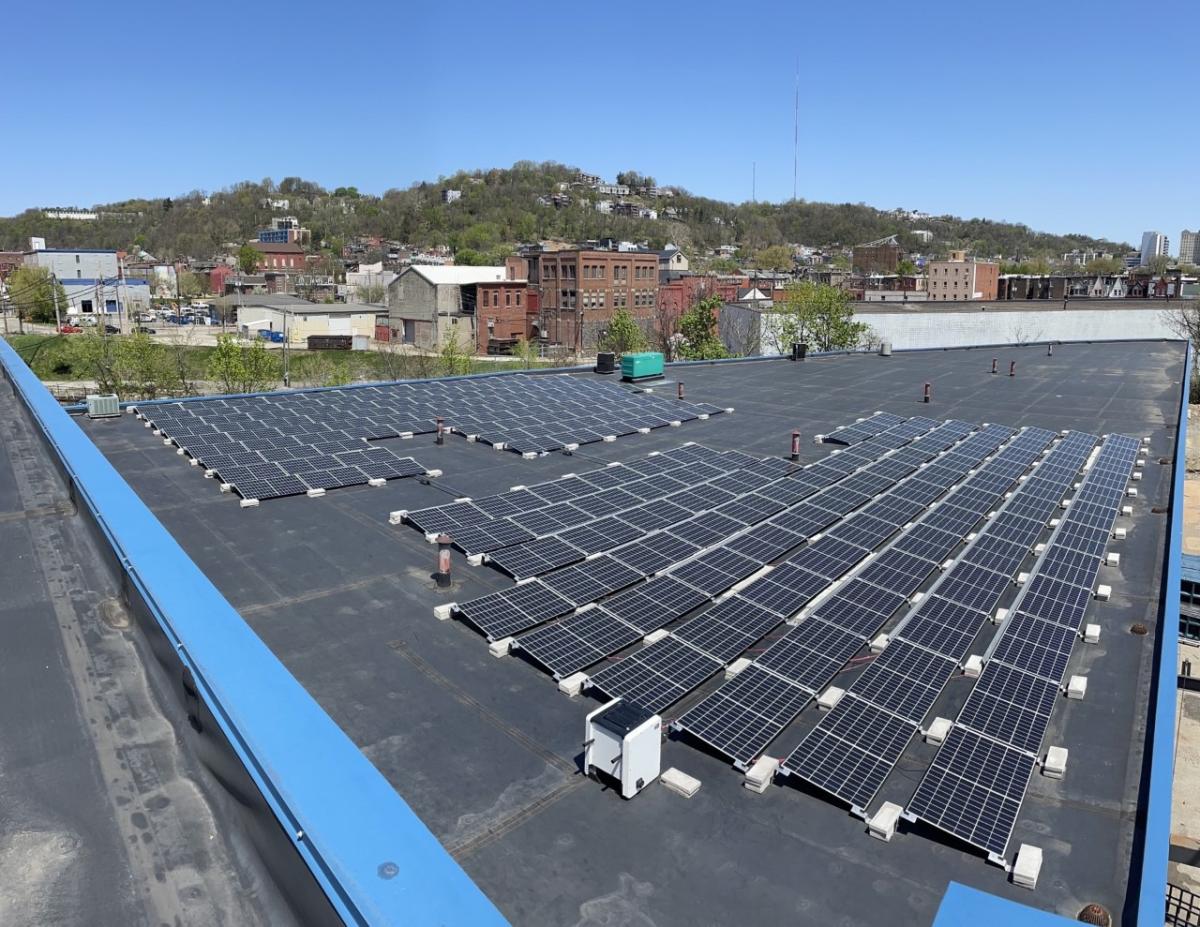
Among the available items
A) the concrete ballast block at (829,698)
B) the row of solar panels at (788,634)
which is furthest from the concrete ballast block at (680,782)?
the concrete ballast block at (829,698)

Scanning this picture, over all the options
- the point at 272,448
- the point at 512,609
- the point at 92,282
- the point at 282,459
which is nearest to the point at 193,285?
the point at 92,282

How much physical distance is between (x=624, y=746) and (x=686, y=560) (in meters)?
6.51

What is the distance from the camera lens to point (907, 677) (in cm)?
1070

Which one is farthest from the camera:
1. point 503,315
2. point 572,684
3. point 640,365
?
point 503,315

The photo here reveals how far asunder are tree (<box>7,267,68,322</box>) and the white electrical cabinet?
130367 mm

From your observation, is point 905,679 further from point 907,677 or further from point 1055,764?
point 1055,764

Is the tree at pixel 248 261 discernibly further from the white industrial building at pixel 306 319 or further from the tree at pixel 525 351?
the tree at pixel 525 351

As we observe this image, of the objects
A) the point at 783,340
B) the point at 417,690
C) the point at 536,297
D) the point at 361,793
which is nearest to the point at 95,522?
the point at 417,690

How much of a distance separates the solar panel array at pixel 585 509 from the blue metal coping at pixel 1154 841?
874 cm

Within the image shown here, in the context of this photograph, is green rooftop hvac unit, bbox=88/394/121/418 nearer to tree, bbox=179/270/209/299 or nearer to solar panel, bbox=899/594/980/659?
solar panel, bbox=899/594/980/659

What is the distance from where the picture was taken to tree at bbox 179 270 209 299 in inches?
6129

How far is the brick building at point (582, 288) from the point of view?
94938 mm

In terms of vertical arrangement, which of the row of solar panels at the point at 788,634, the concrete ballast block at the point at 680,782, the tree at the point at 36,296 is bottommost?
the concrete ballast block at the point at 680,782

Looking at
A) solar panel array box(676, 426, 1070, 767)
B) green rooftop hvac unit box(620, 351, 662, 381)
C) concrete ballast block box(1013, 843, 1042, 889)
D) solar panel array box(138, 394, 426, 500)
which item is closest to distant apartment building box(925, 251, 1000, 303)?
green rooftop hvac unit box(620, 351, 662, 381)
